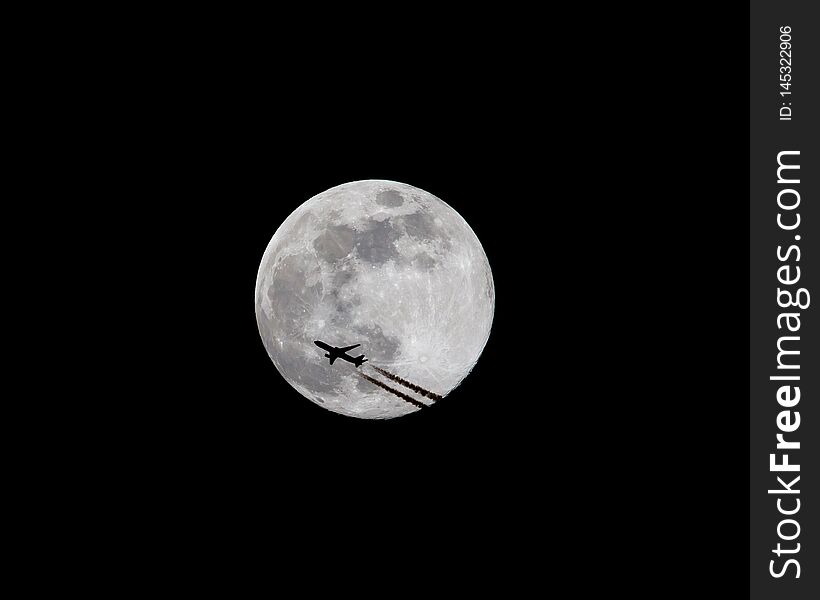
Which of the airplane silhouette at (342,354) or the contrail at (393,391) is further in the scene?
the contrail at (393,391)

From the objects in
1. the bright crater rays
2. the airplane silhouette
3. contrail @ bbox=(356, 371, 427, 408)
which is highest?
the bright crater rays

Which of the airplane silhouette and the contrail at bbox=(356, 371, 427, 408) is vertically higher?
the airplane silhouette

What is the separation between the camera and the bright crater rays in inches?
243

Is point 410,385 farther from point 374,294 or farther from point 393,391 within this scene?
point 374,294

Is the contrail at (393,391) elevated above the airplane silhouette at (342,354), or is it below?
below

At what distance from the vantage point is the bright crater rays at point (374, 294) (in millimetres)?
6164

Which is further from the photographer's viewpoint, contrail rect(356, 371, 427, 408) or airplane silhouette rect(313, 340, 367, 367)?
contrail rect(356, 371, 427, 408)

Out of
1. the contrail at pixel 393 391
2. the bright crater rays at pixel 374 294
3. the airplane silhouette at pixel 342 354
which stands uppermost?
the bright crater rays at pixel 374 294

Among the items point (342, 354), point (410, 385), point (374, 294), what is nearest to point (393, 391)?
point (410, 385)
